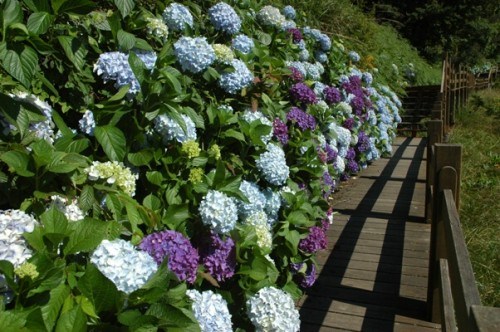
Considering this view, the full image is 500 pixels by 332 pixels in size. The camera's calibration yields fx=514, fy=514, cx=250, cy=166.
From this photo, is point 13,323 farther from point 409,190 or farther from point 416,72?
point 416,72

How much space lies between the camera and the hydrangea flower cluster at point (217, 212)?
5.78 ft

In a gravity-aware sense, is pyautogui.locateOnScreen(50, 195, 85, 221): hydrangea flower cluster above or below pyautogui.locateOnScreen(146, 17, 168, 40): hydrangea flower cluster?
below

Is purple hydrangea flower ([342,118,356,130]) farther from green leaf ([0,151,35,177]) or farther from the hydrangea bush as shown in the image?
green leaf ([0,151,35,177])

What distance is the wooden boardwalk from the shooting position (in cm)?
287

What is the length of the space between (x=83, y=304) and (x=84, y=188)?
0.41 m

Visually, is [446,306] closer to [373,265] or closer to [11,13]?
[373,265]

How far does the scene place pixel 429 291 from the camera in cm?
288

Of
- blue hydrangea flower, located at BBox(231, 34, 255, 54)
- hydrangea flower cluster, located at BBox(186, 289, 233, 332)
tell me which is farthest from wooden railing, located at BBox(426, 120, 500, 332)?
blue hydrangea flower, located at BBox(231, 34, 255, 54)

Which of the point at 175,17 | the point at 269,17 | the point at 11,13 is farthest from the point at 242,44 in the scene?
the point at 11,13

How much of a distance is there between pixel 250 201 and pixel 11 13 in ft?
3.89

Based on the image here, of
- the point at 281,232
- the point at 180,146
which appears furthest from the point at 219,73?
the point at 281,232

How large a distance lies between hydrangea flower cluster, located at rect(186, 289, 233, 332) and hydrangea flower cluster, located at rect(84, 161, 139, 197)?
1.29ft

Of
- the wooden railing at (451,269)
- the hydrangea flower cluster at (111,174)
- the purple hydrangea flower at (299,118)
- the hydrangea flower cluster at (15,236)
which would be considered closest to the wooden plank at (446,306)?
the wooden railing at (451,269)

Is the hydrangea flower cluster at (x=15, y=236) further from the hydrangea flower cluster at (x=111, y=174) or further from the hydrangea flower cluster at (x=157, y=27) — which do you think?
the hydrangea flower cluster at (x=157, y=27)
